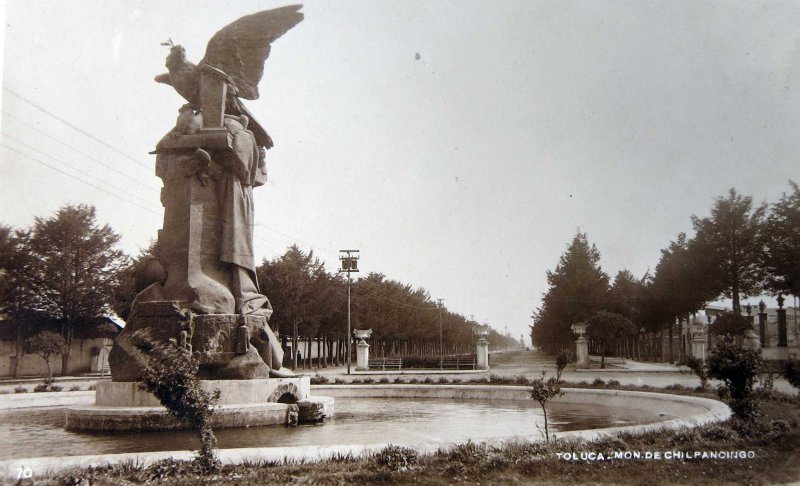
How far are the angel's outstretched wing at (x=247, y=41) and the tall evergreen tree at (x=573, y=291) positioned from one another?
1672 inches

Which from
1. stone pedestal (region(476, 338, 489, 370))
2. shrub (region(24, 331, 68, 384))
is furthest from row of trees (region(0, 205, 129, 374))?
stone pedestal (region(476, 338, 489, 370))

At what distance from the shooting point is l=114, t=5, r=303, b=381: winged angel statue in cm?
1093

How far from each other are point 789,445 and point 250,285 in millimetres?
9155

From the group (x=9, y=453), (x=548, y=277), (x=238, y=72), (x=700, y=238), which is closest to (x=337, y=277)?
(x=548, y=277)

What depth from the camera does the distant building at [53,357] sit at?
38.1 metres

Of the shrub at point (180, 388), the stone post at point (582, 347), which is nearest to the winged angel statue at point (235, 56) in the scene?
the shrub at point (180, 388)

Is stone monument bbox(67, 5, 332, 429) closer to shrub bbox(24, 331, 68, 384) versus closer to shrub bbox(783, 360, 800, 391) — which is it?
shrub bbox(783, 360, 800, 391)

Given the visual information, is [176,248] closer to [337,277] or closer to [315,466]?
[315,466]

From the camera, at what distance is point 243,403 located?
10406mm

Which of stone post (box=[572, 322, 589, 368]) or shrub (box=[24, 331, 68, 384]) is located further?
stone post (box=[572, 322, 589, 368])

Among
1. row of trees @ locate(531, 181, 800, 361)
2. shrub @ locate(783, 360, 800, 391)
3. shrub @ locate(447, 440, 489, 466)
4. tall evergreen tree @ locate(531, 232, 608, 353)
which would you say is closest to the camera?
shrub @ locate(447, 440, 489, 466)

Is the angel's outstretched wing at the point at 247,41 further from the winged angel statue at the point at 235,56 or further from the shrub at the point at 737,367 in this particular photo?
the shrub at the point at 737,367

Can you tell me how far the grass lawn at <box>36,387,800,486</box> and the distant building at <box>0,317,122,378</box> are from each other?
35516mm

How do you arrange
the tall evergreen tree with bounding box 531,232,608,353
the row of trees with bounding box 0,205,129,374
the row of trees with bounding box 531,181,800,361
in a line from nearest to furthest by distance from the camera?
the row of trees with bounding box 531,181,800,361
the row of trees with bounding box 0,205,129,374
the tall evergreen tree with bounding box 531,232,608,353
